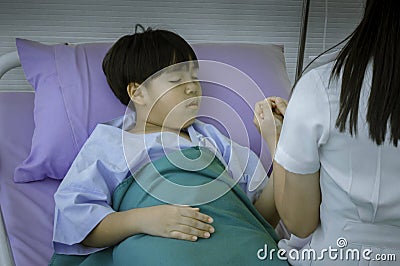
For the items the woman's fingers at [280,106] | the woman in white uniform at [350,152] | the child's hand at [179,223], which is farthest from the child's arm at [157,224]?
the woman's fingers at [280,106]

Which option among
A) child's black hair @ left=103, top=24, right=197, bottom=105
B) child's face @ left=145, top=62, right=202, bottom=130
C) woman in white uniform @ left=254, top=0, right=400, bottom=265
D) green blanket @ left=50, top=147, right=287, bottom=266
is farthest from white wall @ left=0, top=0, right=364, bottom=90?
woman in white uniform @ left=254, top=0, right=400, bottom=265

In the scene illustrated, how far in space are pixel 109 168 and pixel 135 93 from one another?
222 millimetres

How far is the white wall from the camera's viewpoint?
7.02 ft

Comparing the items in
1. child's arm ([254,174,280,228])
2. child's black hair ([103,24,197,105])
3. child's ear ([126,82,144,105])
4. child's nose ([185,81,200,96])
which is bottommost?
child's arm ([254,174,280,228])

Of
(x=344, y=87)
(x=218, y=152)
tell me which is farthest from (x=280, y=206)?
(x=218, y=152)

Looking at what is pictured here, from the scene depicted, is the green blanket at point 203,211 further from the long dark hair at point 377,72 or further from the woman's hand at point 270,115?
the long dark hair at point 377,72

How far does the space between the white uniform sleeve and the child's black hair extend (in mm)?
541

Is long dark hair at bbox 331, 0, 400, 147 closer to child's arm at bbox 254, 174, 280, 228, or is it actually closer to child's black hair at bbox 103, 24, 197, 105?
child's arm at bbox 254, 174, 280, 228

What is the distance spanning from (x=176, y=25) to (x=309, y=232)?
121 centimetres

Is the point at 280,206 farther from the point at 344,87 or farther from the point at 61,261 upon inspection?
the point at 61,261

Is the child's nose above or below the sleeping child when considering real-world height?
above

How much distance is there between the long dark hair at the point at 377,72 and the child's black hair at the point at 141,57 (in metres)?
0.62

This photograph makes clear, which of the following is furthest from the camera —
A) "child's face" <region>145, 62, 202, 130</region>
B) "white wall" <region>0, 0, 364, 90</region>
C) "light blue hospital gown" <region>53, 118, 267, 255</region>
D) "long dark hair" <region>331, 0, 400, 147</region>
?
"white wall" <region>0, 0, 364, 90</region>

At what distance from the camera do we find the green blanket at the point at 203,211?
1.17 meters
